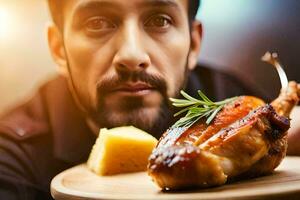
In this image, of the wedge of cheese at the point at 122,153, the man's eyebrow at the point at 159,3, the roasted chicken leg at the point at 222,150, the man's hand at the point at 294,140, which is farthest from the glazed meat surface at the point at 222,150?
the man's eyebrow at the point at 159,3

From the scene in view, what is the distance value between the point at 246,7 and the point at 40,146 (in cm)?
124

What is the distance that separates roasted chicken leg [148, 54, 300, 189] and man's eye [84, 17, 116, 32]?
0.85 m

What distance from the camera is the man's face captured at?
Answer: 232 cm

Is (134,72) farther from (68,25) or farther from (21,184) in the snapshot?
(21,184)

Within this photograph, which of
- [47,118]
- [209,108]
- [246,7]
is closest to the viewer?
[209,108]

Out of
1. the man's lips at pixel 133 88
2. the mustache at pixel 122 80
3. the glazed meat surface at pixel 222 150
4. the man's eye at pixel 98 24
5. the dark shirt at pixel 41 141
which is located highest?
the man's eye at pixel 98 24

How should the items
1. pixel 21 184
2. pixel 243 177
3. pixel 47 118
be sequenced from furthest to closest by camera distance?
pixel 47 118 < pixel 21 184 < pixel 243 177

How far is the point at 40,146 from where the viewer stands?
2.26 meters

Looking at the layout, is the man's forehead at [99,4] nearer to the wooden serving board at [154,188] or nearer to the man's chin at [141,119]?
the man's chin at [141,119]

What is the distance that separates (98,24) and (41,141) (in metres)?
0.60

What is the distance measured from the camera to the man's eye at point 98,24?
7.66 ft

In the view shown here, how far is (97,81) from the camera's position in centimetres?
236

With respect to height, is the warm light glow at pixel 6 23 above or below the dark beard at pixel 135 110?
above

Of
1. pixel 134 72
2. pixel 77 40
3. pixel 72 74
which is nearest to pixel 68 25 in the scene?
pixel 77 40
